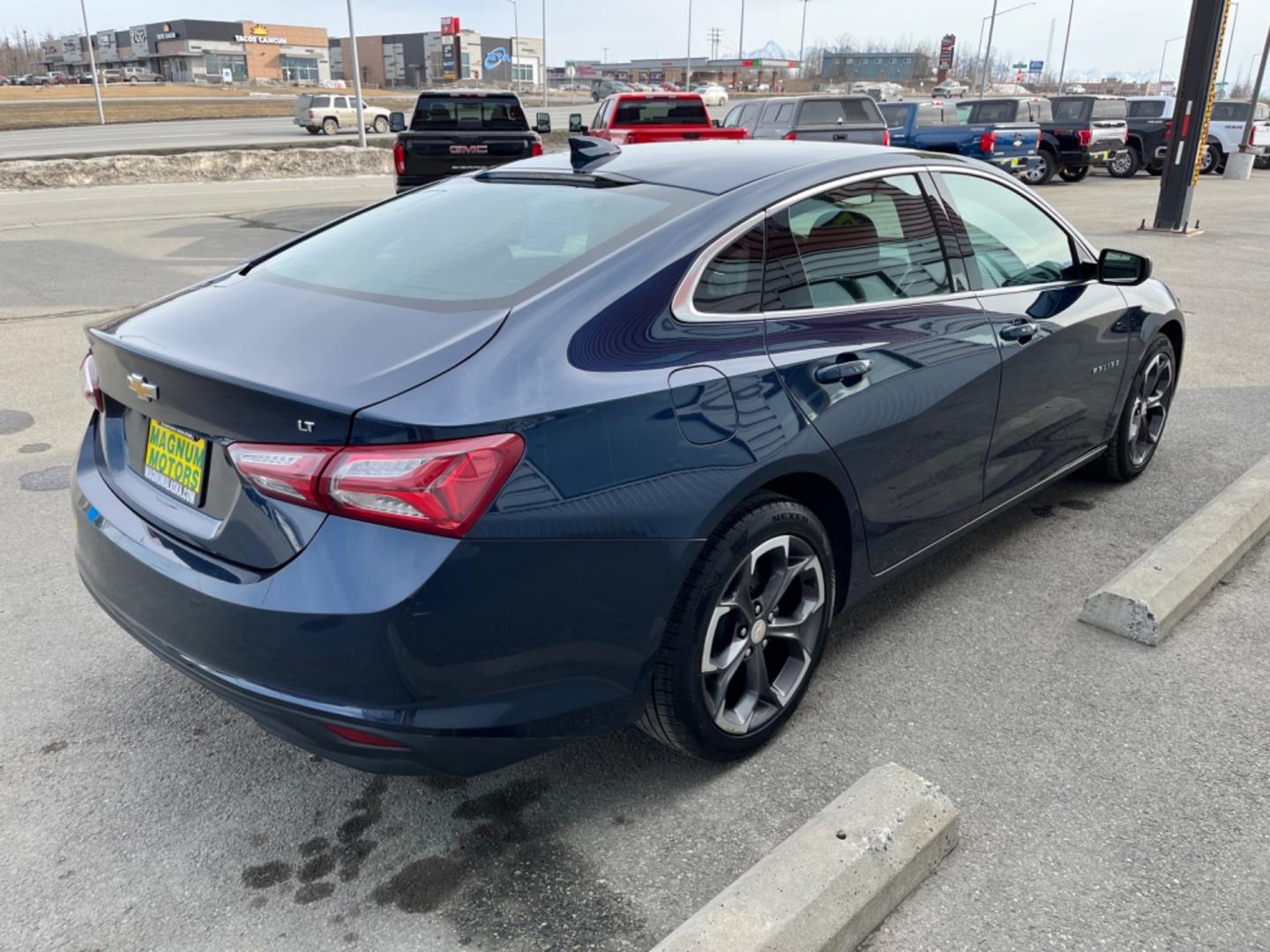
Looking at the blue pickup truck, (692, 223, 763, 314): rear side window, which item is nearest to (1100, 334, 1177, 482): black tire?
(692, 223, 763, 314): rear side window

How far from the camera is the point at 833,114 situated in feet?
63.2

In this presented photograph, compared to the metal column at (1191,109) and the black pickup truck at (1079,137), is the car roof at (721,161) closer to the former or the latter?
the metal column at (1191,109)

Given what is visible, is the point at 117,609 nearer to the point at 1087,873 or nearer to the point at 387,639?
the point at 387,639

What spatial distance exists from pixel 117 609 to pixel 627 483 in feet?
4.58

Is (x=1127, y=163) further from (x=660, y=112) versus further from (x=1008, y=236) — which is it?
(x=1008, y=236)

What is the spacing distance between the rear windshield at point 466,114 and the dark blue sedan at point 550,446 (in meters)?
11.1

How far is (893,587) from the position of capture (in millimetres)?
3965

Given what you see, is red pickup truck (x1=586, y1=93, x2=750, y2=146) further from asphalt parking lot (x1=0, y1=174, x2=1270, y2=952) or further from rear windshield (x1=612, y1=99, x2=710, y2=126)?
asphalt parking lot (x1=0, y1=174, x2=1270, y2=952)

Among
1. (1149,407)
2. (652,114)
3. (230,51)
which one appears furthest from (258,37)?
(1149,407)

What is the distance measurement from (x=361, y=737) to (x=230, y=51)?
127 meters

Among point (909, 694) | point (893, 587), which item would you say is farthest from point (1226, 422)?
point (909, 694)

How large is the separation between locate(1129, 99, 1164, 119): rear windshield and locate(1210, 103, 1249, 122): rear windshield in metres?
3.26

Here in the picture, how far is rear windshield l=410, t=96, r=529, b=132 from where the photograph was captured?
13.8 metres

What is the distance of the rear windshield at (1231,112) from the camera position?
27109mm
